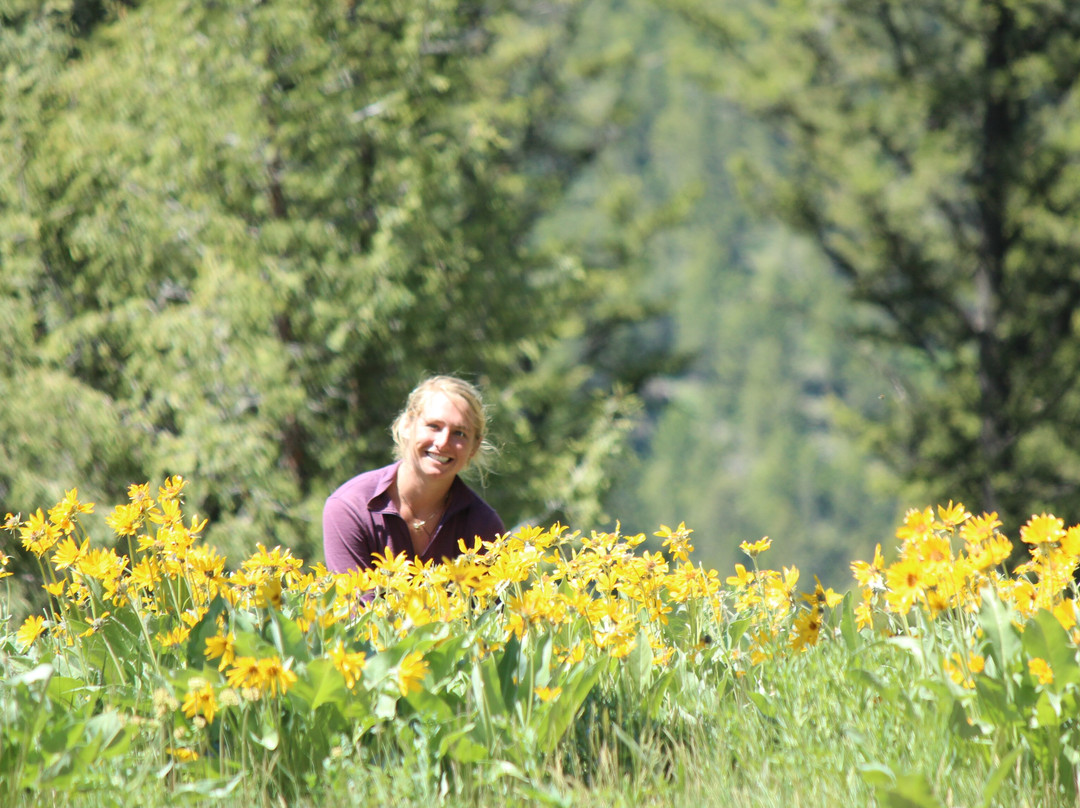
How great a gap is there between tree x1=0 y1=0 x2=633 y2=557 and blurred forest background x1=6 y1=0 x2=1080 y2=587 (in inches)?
1.0

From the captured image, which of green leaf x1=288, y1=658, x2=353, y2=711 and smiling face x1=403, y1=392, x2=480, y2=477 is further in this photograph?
smiling face x1=403, y1=392, x2=480, y2=477

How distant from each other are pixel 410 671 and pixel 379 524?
4.70 ft

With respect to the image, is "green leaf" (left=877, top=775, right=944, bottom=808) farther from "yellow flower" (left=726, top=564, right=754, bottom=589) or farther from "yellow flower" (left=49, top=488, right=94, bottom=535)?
"yellow flower" (left=49, top=488, right=94, bottom=535)

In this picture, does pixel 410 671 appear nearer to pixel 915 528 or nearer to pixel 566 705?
pixel 566 705

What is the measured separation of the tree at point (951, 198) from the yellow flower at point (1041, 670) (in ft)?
29.7

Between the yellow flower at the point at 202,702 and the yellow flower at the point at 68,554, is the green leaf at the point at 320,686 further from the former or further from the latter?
the yellow flower at the point at 68,554

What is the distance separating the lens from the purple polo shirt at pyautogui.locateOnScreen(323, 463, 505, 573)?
346 centimetres

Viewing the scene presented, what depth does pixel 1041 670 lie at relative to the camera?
7.22ft

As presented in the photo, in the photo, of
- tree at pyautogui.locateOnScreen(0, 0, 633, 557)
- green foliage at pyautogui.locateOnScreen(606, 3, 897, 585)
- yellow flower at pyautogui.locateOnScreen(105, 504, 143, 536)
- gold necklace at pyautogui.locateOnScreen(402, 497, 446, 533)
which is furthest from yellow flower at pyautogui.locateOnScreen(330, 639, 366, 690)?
green foliage at pyautogui.locateOnScreen(606, 3, 897, 585)

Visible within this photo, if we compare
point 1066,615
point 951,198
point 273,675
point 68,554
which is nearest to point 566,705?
point 273,675

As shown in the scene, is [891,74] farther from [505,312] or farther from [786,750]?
[786,750]

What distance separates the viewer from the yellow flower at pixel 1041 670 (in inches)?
86.4

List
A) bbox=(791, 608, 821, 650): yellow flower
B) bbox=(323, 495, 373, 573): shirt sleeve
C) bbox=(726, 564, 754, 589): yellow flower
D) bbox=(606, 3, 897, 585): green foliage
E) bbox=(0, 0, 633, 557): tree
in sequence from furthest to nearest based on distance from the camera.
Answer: bbox=(606, 3, 897, 585): green foliage < bbox=(0, 0, 633, 557): tree < bbox=(323, 495, 373, 573): shirt sleeve < bbox=(726, 564, 754, 589): yellow flower < bbox=(791, 608, 821, 650): yellow flower

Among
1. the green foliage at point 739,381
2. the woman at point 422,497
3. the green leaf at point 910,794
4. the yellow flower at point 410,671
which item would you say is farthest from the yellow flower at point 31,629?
the green foliage at point 739,381
